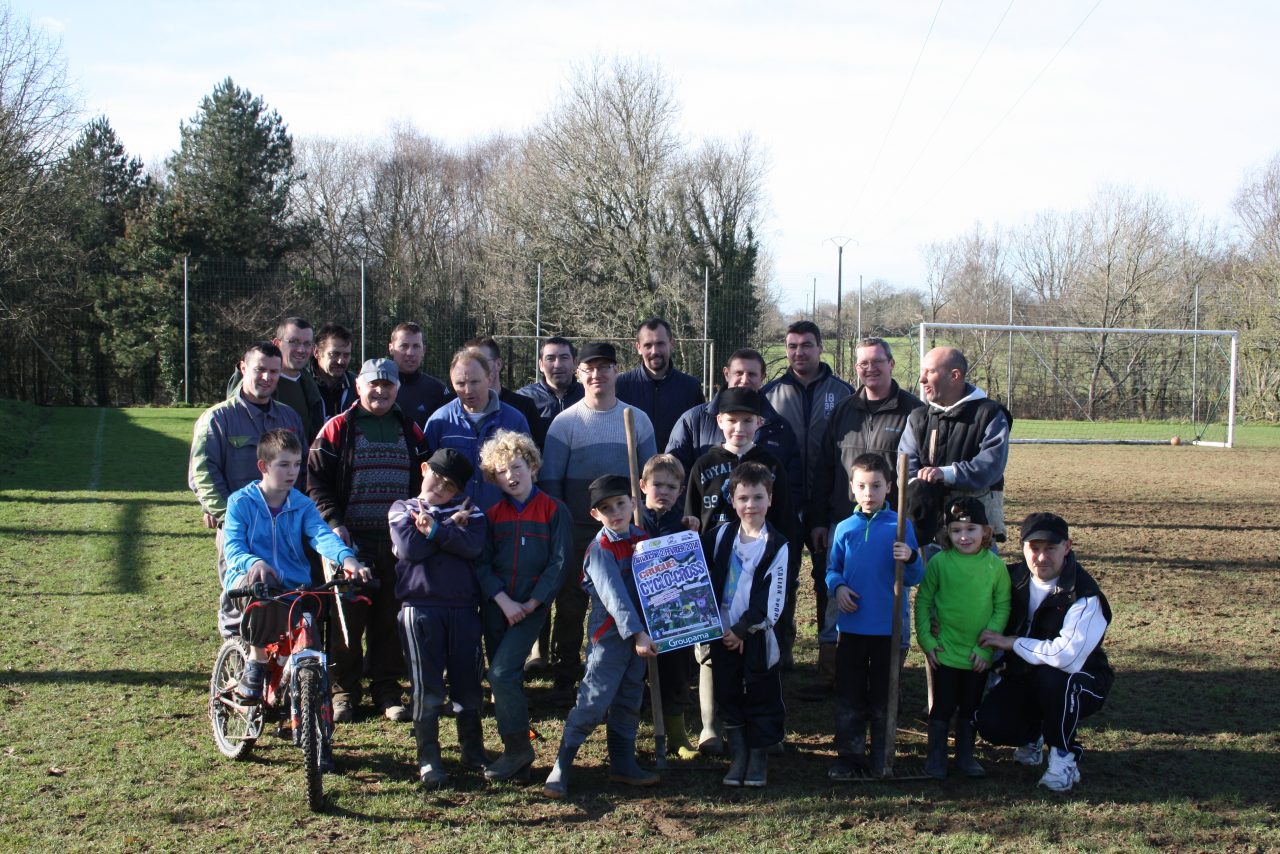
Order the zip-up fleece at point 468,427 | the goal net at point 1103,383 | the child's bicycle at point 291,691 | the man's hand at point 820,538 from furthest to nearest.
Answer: the goal net at point 1103,383 → the man's hand at point 820,538 → the zip-up fleece at point 468,427 → the child's bicycle at point 291,691

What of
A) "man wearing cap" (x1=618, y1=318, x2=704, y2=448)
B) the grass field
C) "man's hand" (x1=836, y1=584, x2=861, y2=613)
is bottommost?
the grass field

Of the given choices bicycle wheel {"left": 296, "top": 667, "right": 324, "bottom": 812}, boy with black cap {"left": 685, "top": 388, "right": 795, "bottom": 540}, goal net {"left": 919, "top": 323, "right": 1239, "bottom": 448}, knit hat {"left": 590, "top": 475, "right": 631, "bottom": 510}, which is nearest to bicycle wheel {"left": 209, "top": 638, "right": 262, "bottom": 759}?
bicycle wheel {"left": 296, "top": 667, "right": 324, "bottom": 812}

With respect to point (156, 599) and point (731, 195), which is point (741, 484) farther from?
point (731, 195)

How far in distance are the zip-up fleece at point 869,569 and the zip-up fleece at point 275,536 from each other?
2209 mm

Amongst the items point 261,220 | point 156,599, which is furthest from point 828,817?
point 261,220

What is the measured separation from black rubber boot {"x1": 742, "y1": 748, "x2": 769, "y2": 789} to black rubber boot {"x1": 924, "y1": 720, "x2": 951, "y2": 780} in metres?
0.73

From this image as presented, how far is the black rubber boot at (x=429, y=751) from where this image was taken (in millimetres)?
4328

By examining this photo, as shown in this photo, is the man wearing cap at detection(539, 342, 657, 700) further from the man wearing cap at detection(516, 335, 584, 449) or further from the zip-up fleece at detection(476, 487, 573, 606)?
the man wearing cap at detection(516, 335, 584, 449)

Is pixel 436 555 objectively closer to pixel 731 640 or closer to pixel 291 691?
pixel 291 691

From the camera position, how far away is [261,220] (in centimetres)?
3123

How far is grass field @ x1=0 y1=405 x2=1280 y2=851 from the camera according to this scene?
392cm

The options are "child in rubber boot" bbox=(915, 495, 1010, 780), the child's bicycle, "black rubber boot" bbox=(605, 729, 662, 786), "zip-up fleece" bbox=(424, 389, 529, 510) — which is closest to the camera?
the child's bicycle

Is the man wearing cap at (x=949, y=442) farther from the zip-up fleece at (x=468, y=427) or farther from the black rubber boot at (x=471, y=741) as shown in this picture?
the black rubber boot at (x=471, y=741)

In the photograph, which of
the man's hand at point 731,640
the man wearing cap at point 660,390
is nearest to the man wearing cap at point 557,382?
the man wearing cap at point 660,390
